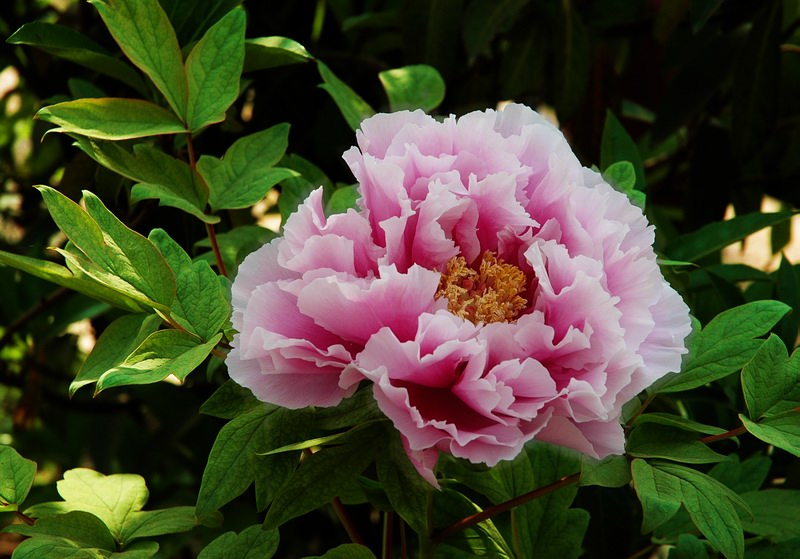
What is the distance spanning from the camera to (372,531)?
906 millimetres

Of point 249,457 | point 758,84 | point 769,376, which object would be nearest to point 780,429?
point 769,376

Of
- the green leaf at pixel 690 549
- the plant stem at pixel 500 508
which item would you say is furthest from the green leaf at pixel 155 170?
the green leaf at pixel 690 549

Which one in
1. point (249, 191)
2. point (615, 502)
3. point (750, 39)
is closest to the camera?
point (249, 191)

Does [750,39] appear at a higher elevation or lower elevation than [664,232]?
higher

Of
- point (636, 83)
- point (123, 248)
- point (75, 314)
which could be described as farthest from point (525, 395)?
point (636, 83)

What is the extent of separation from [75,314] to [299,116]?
0.31 m

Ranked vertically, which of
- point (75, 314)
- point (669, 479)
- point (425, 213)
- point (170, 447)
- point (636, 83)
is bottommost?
point (170, 447)

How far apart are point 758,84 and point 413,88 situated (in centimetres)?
35

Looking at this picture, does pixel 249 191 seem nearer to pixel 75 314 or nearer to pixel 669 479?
pixel 669 479

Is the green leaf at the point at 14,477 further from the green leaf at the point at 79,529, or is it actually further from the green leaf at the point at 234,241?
the green leaf at the point at 234,241

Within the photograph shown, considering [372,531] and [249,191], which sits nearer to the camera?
[249,191]

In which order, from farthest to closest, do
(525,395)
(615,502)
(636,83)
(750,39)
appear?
(636,83)
(750,39)
(615,502)
(525,395)

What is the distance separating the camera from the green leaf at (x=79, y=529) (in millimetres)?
450

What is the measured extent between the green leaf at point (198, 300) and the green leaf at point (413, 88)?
0.73 ft
